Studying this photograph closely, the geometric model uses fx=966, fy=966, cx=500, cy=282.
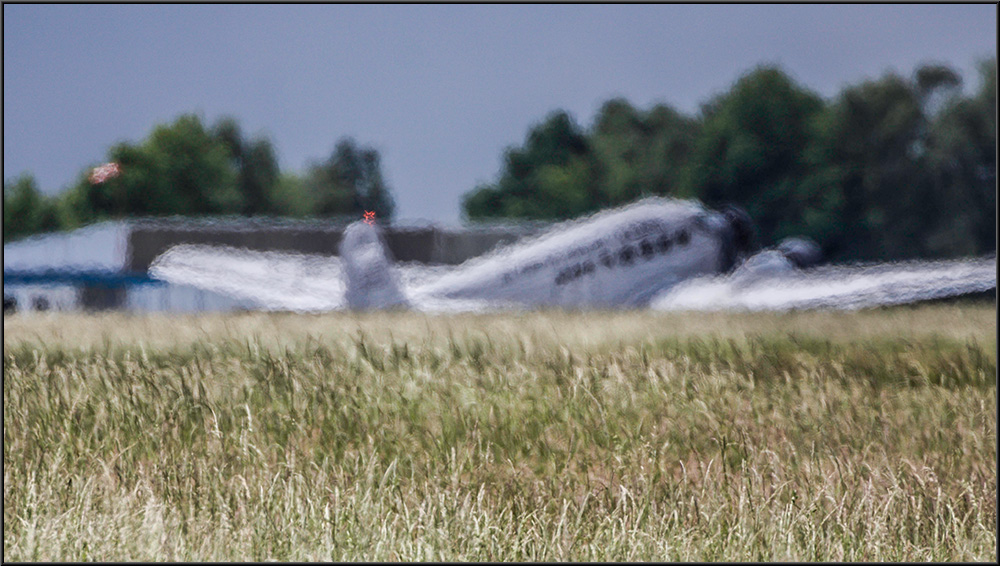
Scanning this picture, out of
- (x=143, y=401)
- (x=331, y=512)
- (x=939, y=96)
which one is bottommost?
(x=331, y=512)

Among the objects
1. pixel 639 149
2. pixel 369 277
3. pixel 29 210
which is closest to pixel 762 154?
pixel 639 149

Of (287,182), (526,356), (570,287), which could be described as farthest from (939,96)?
(287,182)

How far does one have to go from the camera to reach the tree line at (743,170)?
55031 millimetres

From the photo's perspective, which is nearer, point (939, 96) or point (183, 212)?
point (939, 96)

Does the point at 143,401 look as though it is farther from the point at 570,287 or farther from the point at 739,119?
the point at 739,119

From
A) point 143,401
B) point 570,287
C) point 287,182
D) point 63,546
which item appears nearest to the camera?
point 63,546

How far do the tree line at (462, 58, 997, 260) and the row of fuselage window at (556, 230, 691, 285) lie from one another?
77.8 feet

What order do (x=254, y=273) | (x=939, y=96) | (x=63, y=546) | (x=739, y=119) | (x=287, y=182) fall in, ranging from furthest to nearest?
(x=287, y=182)
(x=739, y=119)
(x=939, y=96)
(x=254, y=273)
(x=63, y=546)

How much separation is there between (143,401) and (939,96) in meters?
58.0

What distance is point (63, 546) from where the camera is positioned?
5.66m

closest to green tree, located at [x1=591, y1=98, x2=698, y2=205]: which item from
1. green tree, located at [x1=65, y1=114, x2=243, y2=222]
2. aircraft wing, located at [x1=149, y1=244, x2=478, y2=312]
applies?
green tree, located at [x1=65, y1=114, x2=243, y2=222]

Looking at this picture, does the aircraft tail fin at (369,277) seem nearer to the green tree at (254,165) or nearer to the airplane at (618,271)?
the airplane at (618,271)

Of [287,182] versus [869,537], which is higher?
[287,182]

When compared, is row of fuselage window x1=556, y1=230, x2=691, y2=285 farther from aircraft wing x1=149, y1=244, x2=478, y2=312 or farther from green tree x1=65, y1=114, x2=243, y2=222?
green tree x1=65, y1=114, x2=243, y2=222
